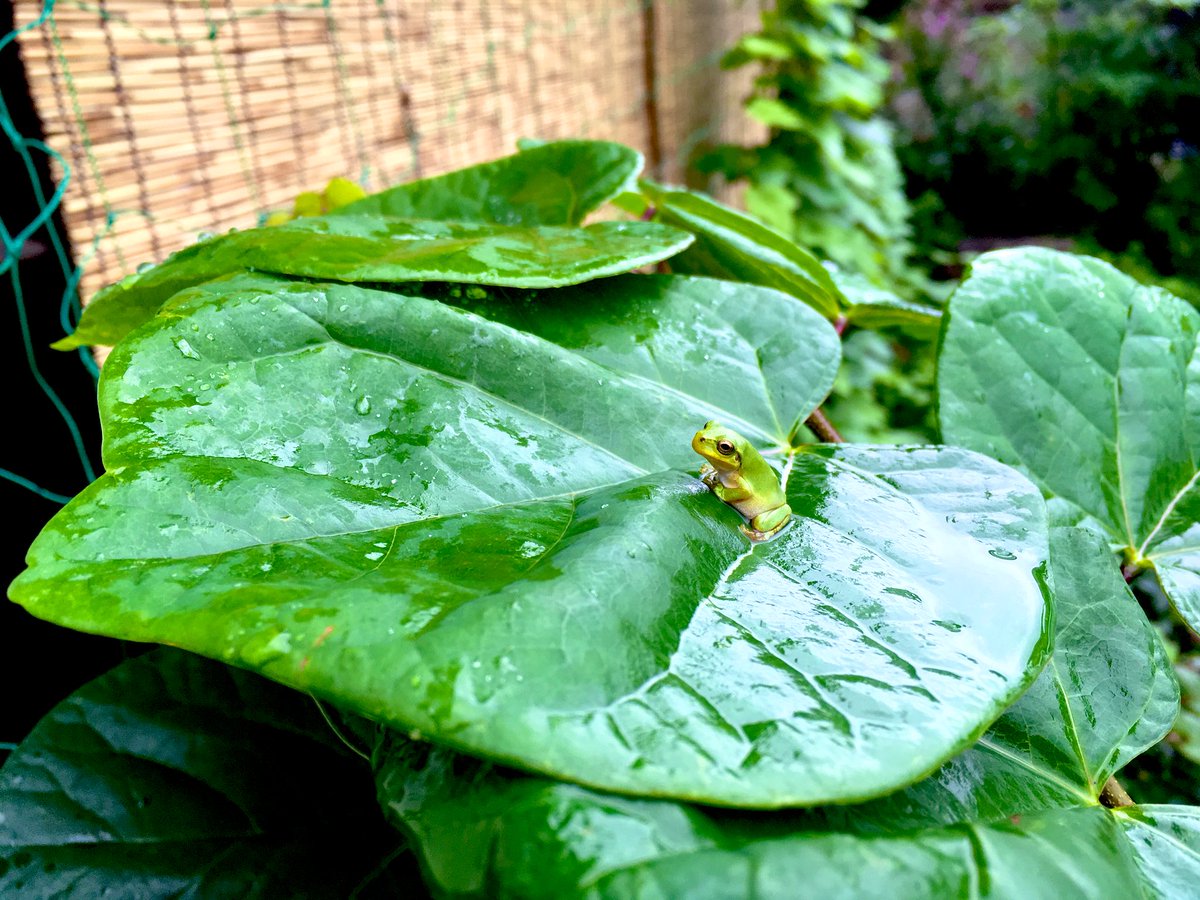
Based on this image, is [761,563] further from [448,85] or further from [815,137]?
[815,137]

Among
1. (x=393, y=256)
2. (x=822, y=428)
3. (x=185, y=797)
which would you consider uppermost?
(x=393, y=256)

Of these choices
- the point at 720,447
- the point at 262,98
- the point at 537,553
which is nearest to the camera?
the point at 537,553

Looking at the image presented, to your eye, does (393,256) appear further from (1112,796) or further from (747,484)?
(1112,796)

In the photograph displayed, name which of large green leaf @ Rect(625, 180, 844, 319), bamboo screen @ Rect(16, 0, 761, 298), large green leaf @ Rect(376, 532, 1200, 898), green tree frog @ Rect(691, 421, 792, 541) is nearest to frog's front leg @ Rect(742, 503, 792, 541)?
green tree frog @ Rect(691, 421, 792, 541)

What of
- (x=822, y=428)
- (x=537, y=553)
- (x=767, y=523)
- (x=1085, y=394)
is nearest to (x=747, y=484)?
(x=767, y=523)

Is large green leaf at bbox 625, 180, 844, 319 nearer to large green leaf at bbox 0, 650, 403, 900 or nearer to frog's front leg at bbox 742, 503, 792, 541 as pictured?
frog's front leg at bbox 742, 503, 792, 541

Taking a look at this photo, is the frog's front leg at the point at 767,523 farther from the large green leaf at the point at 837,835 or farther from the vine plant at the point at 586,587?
the large green leaf at the point at 837,835
